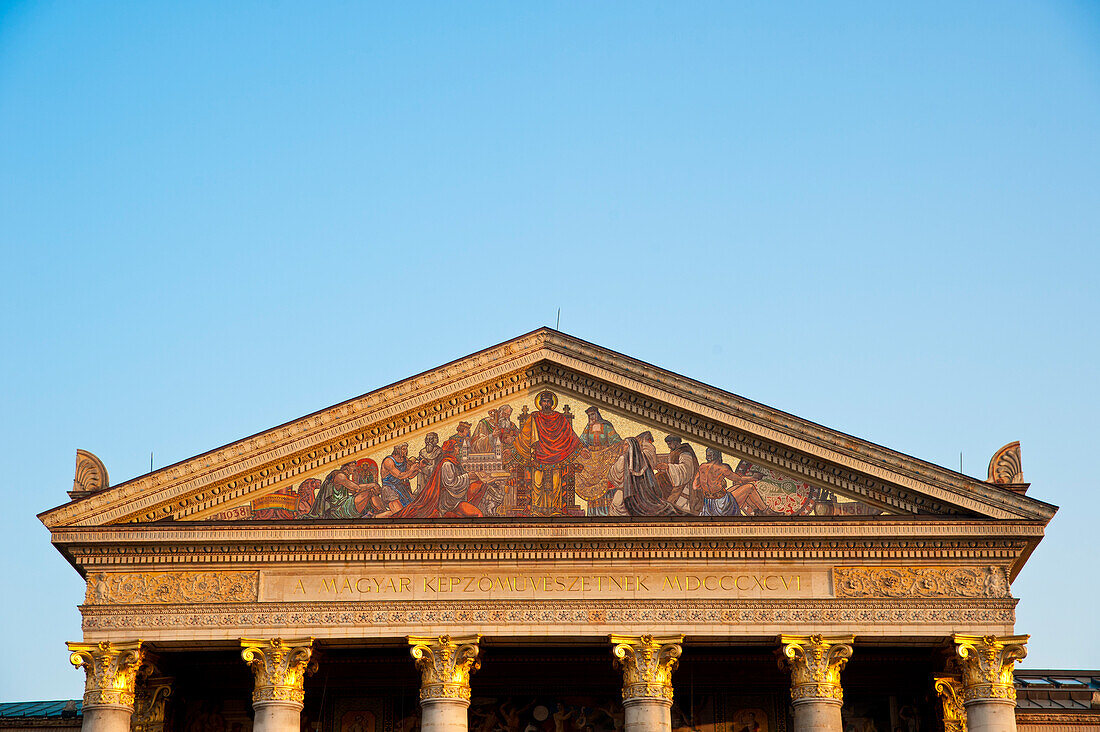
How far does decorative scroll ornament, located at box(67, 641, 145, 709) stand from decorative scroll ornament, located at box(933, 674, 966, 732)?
14.7 m

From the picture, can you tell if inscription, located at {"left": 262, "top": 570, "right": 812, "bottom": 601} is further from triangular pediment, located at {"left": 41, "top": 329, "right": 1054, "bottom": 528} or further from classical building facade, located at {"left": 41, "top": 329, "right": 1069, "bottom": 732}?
triangular pediment, located at {"left": 41, "top": 329, "right": 1054, "bottom": 528}

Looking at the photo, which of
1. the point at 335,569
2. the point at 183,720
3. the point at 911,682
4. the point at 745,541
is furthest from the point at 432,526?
the point at 911,682

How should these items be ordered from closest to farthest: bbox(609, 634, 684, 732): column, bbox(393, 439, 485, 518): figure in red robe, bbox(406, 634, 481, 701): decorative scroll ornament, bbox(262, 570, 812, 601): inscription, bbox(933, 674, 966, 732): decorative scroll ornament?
1. bbox(609, 634, 684, 732): column
2. bbox(406, 634, 481, 701): decorative scroll ornament
3. bbox(262, 570, 812, 601): inscription
4. bbox(393, 439, 485, 518): figure in red robe
5. bbox(933, 674, 966, 732): decorative scroll ornament

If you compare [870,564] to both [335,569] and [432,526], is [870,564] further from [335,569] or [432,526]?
[335,569]

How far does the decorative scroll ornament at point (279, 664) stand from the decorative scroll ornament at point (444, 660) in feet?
6.52

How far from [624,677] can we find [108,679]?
9202 millimetres

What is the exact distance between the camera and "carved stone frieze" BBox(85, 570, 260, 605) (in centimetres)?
2569

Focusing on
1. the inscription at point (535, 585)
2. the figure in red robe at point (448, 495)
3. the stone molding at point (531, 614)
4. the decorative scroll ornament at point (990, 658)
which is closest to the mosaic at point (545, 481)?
the figure in red robe at point (448, 495)

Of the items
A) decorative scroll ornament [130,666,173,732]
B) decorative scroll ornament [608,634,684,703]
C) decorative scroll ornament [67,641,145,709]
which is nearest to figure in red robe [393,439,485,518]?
decorative scroll ornament [608,634,684,703]

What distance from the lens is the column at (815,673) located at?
81.8 feet

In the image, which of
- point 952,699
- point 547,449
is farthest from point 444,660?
point 952,699

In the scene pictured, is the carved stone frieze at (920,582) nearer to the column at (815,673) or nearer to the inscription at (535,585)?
the inscription at (535,585)

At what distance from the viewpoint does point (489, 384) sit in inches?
1056

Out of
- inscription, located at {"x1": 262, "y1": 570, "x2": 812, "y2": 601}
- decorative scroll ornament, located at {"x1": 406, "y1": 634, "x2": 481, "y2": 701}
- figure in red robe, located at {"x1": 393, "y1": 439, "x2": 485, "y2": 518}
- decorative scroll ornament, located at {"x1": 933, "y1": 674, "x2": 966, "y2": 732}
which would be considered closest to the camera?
decorative scroll ornament, located at {"x1": 406, "y1": 634, "x2": 481, "y2": 701}
